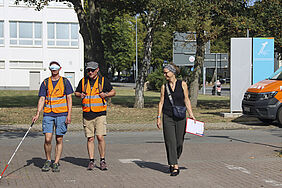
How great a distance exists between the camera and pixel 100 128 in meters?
7.85

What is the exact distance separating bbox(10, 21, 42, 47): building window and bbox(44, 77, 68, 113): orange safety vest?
145 ft

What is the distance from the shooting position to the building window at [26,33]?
50.3 meters

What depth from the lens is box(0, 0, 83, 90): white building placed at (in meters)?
50.1

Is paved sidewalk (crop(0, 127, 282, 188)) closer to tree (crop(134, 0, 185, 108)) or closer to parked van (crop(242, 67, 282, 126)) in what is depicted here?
parked van (crop(242, 67, 282, 126))

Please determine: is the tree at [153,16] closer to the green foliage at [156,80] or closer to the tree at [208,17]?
the tree at [208,17]

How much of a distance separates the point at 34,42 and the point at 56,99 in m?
44.4

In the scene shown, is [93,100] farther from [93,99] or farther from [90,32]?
[90,32]

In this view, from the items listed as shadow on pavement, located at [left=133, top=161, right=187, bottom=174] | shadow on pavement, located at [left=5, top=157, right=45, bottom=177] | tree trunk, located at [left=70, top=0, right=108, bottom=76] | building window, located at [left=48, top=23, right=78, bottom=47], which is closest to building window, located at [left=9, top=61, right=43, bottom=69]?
building window, located at [left=48, top=23, right=78, bottom=47]

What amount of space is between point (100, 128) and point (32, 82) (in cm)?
4562

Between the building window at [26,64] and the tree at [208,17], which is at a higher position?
the tree at [208,17]

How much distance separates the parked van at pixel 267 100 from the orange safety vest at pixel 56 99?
30.3ft

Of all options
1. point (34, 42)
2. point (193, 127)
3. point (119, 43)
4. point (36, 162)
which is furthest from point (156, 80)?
point (193, 127)

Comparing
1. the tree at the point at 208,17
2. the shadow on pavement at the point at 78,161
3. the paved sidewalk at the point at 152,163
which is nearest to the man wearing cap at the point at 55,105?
the paved sidewalk at the point at 152,163

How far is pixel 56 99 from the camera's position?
776cm
